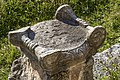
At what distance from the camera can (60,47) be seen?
100 inches

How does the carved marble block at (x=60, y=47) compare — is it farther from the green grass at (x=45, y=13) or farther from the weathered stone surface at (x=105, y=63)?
the green grass at (x=45, y=13)

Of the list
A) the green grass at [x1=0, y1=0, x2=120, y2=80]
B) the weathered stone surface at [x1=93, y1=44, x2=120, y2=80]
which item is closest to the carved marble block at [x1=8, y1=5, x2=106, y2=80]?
the weathered stone surface at [x1=93, y1=44, x2=120, y2=80]

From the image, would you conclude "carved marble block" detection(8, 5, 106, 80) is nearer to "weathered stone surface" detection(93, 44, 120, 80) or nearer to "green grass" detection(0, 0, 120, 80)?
"weathered stone surface" detection(93, 44, 120, 80)

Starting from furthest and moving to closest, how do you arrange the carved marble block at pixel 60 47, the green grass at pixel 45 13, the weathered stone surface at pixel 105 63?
the green grass at pixel 45 13 → the weathered stone surface at pixel 105 63 → the carved marble block at pixel 60 47

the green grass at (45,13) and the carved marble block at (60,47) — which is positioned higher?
the carved marble block at (60,47)

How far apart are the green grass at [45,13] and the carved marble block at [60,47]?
10.2ft

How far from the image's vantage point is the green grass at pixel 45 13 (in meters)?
6.07

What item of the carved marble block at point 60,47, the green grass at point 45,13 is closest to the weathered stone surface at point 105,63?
the green grass at point 45,13

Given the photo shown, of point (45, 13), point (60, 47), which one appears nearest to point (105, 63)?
point (60, 47)

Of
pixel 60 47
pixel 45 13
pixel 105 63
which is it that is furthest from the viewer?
pixel 45 13

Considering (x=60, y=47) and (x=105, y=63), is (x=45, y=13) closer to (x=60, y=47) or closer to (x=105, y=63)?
(x=105, y=63)

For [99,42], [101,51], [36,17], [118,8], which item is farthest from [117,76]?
[36,17]

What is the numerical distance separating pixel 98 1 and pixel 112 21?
33.8 inches

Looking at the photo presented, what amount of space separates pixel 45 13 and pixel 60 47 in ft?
13.6
